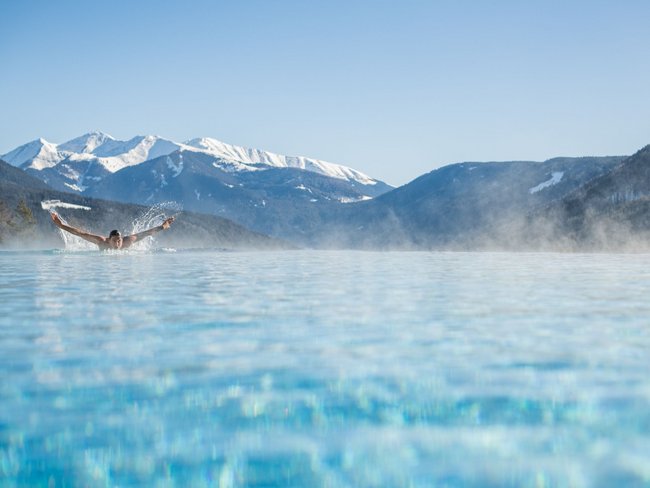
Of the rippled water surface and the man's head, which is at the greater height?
the man's head

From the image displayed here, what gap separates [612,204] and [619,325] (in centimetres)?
12787

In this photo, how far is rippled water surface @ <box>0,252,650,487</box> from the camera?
468cm

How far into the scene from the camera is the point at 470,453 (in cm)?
493

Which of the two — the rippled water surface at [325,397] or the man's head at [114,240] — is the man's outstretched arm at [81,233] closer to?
the man's head at [114,240]

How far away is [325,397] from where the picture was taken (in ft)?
21.6

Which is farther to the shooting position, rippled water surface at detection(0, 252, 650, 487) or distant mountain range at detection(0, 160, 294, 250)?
distant mountain range at detection(0, 160, 294, 250)

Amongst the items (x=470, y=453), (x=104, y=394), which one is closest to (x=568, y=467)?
(x=470, y=453)

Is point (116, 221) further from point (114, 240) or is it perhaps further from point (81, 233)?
point (81, 233)

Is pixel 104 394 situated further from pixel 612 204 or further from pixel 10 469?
pixel 612 204

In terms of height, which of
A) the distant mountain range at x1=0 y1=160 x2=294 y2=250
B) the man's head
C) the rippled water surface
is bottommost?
the rippled water surface

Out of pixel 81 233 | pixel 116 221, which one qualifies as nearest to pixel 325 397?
pixel 81 233

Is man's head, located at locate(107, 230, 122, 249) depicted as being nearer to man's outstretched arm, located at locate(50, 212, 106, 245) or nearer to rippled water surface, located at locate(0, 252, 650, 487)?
man's outstretched arm, located at locate(50, 212, 106, 245)

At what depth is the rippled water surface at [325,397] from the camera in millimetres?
4680

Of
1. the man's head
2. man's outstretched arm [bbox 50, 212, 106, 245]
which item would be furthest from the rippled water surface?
the man's head
